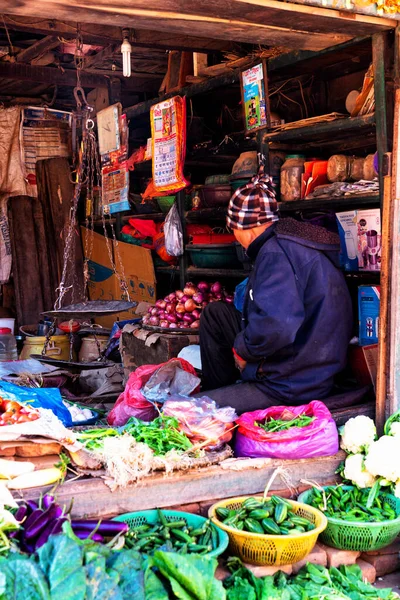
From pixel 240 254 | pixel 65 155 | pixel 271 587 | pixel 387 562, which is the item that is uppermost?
pixel 65 155

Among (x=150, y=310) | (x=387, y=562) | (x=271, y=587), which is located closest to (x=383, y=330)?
(x=387, y=562)

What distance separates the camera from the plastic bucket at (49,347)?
24.6 ft

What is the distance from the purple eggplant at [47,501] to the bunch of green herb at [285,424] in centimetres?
122

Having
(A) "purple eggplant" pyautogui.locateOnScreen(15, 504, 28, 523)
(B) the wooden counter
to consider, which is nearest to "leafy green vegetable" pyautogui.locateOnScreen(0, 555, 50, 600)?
(A) "purple eggplant" pyautogui.locateOnScreen(15, 504, 28, 523)

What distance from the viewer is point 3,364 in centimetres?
592

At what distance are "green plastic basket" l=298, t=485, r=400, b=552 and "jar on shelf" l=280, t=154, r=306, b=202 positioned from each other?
2543mm

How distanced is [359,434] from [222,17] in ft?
7.34

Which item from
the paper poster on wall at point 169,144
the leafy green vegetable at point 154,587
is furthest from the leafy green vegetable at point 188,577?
the paper poster on wall at point 169,144

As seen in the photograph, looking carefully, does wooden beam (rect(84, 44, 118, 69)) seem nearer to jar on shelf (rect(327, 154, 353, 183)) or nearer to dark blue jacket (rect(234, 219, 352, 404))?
jar on shelf (rect(327, 154, 353, 183))

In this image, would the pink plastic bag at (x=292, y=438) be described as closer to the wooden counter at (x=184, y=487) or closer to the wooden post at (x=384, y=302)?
the wooden counter at (x=184, y=487)

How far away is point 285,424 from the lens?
368 centimetres

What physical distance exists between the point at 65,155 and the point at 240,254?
389 centimetres

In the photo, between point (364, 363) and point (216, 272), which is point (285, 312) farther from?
point (216, 272)

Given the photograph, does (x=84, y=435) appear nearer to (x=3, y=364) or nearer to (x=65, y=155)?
(x=3, y=364)
